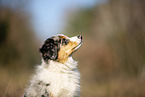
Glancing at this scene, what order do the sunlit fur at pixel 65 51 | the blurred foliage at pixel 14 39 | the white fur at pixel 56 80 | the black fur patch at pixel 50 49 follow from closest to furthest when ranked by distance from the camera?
the white fur at pixel 56 80, the black fur patch at pixel 50 49, the sunlit fur at pixel 65 51, the blurred foliage at pixel 14 39

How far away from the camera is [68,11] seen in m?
32.8

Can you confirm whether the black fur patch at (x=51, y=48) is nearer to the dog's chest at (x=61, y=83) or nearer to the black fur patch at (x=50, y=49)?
the black fur patch at (x=50, y=49)

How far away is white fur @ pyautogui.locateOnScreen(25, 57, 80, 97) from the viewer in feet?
9.51

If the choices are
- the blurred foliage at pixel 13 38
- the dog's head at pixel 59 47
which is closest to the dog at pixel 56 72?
the dog's head at pixel 59 47

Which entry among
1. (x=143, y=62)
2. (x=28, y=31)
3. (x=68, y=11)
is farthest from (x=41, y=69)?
(x=68, y=11)

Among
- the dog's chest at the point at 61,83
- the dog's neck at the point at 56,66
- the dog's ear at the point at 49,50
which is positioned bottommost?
the dog's chest at the point at 61,83

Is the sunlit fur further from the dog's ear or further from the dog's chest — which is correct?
the dog's chest

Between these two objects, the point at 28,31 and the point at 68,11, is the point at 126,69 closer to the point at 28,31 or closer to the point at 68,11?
the point at 28,31

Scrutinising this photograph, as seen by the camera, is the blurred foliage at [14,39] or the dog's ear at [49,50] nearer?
the dog's ear at [49,50]

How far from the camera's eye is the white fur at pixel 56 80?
9.51 feet

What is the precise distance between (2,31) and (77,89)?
7.02 metres

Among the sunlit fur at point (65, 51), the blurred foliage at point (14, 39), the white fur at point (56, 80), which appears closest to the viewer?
the white fur at point (56, 80)

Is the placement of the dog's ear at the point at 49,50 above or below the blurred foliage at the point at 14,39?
below

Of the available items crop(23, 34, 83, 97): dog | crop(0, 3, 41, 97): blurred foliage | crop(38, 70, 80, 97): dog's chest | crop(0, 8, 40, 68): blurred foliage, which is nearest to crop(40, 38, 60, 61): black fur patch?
crop(23, 34, 83, 97): dog
